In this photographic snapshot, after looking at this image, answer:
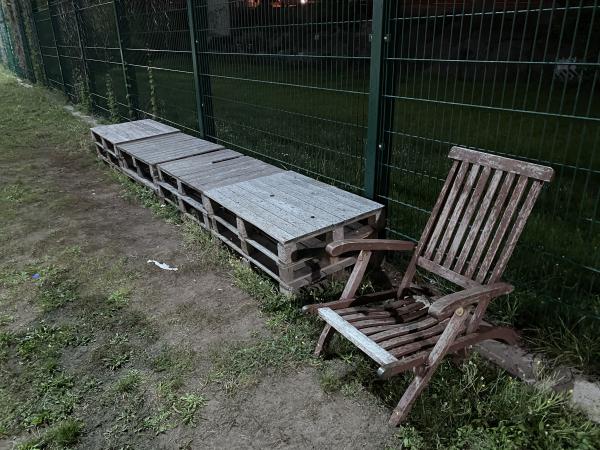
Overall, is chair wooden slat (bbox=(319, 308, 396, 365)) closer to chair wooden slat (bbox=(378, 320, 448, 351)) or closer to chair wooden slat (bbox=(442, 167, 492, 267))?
chair wooden slat (bbox=(378, 320, 448, 351))

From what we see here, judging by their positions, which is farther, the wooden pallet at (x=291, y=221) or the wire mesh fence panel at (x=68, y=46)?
the wire mesh fence panel at (x=68, y=46)

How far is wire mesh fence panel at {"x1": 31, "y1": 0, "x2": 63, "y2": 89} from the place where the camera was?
40.0 feet

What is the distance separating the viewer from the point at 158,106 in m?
7.31

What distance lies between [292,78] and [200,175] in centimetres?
127

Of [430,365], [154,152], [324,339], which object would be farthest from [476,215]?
[154,152]

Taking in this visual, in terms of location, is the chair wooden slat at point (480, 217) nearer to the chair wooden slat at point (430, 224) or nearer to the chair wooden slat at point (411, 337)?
the chair wooden slat at point (430, 224)

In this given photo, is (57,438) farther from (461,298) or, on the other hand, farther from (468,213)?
(468,213)

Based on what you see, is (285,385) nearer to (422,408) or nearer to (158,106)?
(422,408)

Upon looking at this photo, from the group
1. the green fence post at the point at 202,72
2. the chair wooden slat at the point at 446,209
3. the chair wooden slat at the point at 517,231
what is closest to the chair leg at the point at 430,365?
the chair wooden slat at the point at 517,231

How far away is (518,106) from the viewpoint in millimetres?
2650

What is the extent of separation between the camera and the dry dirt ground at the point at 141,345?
2.27 meters

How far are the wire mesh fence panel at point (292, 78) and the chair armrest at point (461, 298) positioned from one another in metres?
1.81

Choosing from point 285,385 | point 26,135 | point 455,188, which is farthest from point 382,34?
point 26,135

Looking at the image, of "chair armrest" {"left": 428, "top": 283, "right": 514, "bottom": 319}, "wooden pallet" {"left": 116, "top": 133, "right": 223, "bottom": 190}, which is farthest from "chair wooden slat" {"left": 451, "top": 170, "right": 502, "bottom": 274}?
"wooden pallet" {"left": 116, "top": 133, "right": 223, "bottom": 190}
